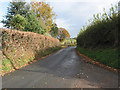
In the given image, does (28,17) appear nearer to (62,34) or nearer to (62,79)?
(62,79)

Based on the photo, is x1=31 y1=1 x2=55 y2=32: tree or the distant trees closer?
the distant trees

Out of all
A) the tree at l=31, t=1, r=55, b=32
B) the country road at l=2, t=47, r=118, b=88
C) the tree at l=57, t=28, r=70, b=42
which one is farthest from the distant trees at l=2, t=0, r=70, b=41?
the tree at l=57, t=28, r=70, b=42

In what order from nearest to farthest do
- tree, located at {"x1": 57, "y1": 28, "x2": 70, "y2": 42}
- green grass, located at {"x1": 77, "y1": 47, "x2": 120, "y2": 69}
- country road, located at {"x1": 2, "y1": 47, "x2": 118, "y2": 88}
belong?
country road, located at {"x1": 2, "y1": 47, "x2": 118, "y2": 88} < green grass, located at {"x1": 77, "y1": 47, "x2": 120, "y2": 69} < tree, located at {"x1": 57, "y1": 28, "x2": 70, "y2": 42}

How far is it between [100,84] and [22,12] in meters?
20.1

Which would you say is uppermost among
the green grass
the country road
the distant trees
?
the distant trees

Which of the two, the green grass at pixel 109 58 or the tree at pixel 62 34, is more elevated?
the tree at pixel 62 34

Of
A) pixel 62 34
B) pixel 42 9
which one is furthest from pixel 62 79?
pixel 62 34

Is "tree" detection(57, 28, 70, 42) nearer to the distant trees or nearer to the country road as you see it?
the distant trees

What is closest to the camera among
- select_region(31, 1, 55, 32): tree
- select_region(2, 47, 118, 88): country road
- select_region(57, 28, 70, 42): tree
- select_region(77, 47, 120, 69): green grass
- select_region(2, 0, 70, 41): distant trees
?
select_region(2, 47, 118, 88): country road

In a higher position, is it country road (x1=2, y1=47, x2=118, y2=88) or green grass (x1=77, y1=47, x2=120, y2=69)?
green grass (x1=77, y1=47, x2=120, y2=69)

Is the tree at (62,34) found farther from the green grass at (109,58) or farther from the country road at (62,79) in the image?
the country road at (62,79)

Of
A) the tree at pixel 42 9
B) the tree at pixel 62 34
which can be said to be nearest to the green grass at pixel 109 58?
the tree at pixel 42 9

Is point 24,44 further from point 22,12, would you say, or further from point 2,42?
point 22,12

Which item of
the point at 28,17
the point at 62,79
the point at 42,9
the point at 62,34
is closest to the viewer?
the point at 62,79
